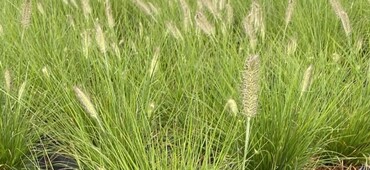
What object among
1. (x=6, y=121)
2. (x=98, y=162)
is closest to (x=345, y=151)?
(x=98, y=162)

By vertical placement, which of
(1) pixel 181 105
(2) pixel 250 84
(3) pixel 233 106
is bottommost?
(1) pixel 181 105

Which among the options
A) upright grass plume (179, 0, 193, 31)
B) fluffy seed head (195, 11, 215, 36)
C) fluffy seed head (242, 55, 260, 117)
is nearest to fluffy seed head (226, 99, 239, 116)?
fluffy seed head (242, 55, 260, 117)

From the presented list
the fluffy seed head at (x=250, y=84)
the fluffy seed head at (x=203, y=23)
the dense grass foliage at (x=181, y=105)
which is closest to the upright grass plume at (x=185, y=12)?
the dense grass foliage at (x=181, y=105)

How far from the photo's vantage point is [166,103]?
2633mm

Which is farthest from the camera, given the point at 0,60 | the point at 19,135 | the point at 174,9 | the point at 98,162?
the point at 174,9

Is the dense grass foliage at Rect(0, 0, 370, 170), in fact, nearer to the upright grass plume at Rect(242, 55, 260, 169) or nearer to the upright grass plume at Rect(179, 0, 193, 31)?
the upright grass plume at Rect(179, 0, 193, 31)

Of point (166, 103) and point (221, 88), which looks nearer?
point (221, 88)

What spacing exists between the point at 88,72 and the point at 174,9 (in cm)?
124

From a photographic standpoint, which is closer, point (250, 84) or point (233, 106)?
point (250, 84)

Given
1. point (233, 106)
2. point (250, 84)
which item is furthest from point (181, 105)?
point (250, 84)

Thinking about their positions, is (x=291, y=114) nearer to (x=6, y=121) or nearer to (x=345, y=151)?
(x=345, y=151)

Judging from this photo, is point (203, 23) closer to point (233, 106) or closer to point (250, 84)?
point (233, 106)

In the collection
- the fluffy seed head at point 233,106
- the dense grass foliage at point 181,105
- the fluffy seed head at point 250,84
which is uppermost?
the fluffy seed head at point 250,84

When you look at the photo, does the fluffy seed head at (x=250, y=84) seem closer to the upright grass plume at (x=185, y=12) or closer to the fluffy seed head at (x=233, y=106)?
the fluffy seed head at (x=233, y=106)
